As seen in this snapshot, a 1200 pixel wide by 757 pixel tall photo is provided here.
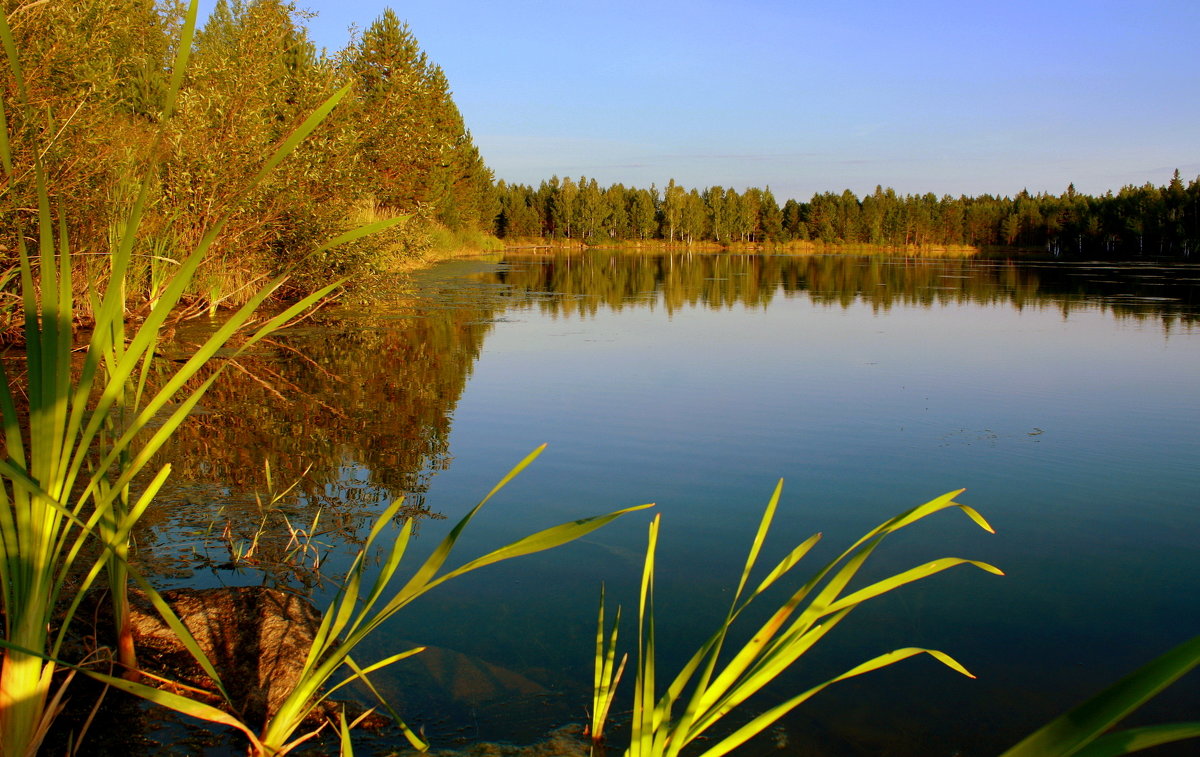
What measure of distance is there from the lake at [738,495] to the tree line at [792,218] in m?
84.2

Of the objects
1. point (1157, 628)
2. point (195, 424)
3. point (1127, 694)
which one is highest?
point (1127, 694)

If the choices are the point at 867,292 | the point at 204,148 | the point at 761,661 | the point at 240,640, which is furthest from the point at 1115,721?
the point at 867,292

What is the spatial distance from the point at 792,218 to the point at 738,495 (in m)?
116

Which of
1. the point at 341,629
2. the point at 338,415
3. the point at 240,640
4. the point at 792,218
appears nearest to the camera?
the point at 341,629

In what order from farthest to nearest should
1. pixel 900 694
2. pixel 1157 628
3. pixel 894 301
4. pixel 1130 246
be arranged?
pixel 1130 246, pixel 894 301, pixel 1157 628, pixel 900 694

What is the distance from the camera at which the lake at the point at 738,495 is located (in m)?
3.40

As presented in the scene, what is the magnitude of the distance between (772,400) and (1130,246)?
9196 cm

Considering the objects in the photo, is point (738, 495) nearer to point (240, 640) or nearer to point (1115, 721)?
point (240, 640)

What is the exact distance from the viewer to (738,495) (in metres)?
5.82

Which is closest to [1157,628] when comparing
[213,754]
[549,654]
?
[549,654]

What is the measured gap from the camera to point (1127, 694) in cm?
98

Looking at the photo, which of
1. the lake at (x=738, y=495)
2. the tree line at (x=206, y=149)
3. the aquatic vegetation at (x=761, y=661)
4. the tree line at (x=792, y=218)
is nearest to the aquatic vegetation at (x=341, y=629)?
the aquatic vegetation at (x=761, y=661)

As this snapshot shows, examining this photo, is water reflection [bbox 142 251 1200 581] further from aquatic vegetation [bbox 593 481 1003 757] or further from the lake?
aquatic vegetation [bbox 593 481 1003 757]

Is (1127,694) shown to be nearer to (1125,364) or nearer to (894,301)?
(1125,364)
